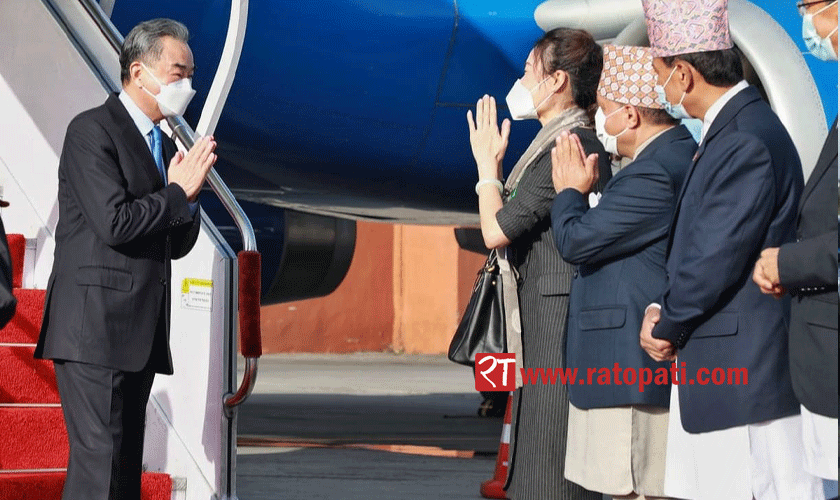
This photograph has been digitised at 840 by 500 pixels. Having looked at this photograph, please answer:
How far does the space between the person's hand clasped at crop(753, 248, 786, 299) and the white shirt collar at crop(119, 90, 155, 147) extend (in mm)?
1618

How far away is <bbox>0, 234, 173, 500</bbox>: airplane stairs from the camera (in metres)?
3.68

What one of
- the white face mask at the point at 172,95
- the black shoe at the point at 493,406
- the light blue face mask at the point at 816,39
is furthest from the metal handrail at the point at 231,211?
the black shoe at the point at 493,406

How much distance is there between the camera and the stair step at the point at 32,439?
148 inches

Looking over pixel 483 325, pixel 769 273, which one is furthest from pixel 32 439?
pixel 769 273

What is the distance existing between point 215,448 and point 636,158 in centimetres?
161

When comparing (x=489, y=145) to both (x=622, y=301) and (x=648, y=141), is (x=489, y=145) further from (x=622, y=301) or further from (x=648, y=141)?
(x=622, y=301)

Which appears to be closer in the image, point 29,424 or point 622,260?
point 622,260

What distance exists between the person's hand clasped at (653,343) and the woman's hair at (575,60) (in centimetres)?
71

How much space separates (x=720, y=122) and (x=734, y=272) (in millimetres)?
320

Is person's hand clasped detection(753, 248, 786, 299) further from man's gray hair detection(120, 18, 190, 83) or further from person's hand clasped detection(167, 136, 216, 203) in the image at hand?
man's gray hair detection(120, 18, 190, 83)

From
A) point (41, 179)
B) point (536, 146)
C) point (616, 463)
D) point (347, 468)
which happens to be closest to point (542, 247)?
point (536, 146)

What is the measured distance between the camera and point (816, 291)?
2326mm

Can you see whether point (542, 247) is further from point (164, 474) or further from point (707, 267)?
point (164, 474)

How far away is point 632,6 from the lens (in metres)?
Answer: 5.74
